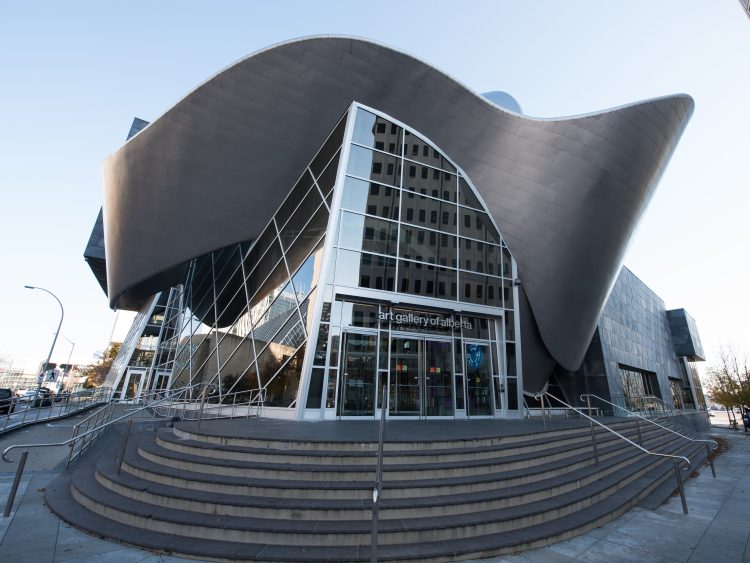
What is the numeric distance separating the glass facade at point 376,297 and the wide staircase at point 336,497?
18.0 feet

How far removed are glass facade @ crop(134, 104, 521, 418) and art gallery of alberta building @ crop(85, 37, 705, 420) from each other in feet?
0.24

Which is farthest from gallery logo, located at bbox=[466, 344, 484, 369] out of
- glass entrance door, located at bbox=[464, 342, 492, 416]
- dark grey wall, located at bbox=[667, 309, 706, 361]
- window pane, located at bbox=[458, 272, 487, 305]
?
dark grey wall, located at bbox=[667, 309, 706, 361]

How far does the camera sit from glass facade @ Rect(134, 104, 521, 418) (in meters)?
12.6

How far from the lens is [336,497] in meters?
5.42

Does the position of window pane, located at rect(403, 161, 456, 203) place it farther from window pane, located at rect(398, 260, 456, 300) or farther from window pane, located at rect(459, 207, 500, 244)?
window pane, located at rect(398, 260, 456, 300)

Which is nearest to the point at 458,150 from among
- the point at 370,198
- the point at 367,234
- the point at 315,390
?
the point at 370,198

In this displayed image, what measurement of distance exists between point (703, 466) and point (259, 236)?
2165 cm

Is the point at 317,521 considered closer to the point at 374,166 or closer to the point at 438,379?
the point at 438,379

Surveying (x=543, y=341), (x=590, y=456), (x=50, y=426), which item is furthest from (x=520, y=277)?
(x=50, y=426)

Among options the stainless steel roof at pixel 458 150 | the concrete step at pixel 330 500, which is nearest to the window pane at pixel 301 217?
the stainless steel roof at pixel 458 150

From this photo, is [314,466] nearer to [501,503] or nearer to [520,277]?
[501,503]

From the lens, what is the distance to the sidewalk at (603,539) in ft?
14.1

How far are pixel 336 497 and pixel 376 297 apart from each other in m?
8.45

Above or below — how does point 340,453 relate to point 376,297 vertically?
below
